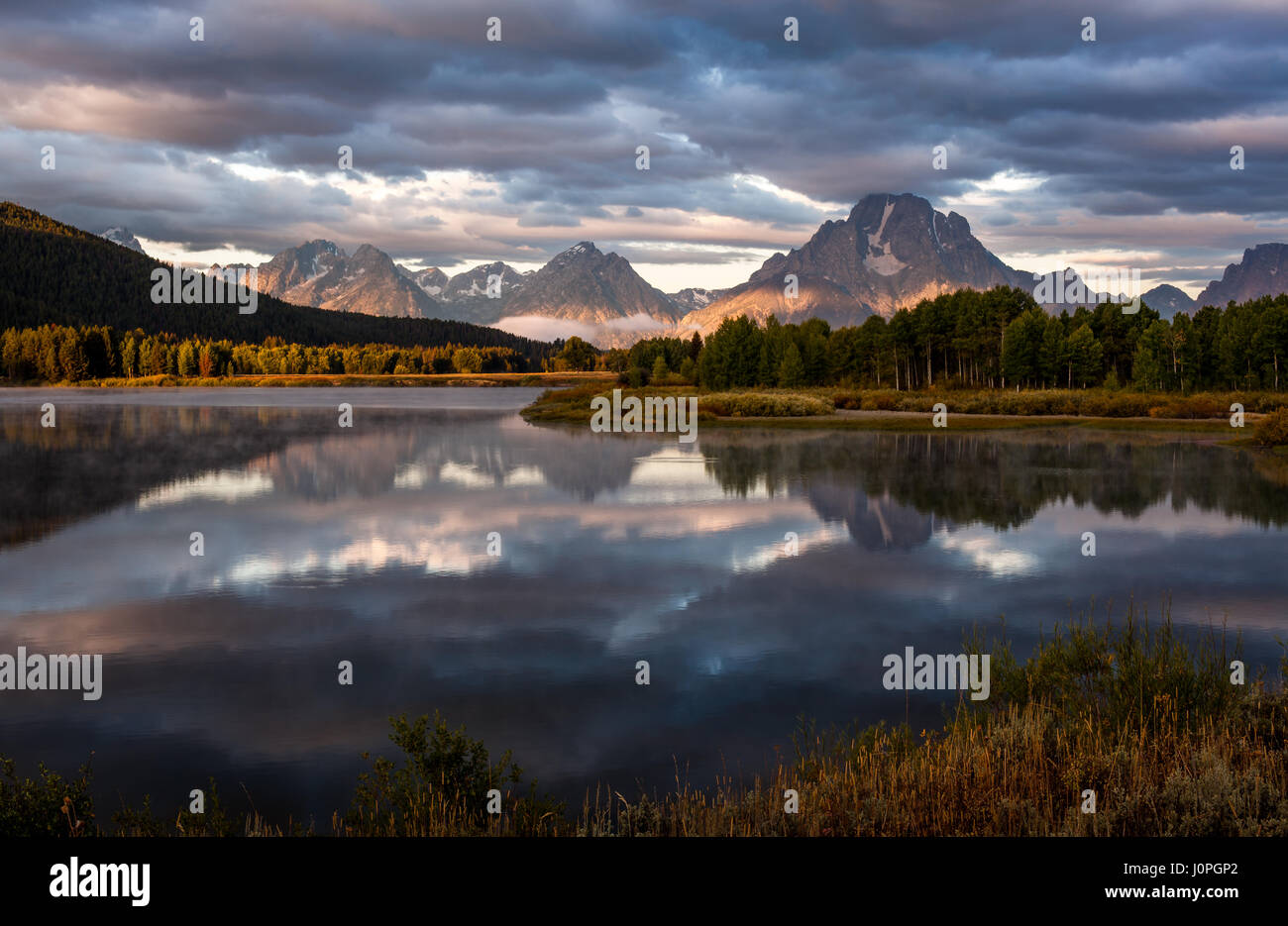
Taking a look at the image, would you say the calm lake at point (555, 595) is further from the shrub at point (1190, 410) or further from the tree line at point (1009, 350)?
the tree line at point (1009, 350)

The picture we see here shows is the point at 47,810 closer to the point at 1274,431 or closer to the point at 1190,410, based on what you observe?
the point at 1274,431

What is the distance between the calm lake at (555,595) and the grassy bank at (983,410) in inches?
1419

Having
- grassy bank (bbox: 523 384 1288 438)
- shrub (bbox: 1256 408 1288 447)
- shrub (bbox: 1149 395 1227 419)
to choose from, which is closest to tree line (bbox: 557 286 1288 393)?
grassy bank (bbox: 523 384 1288 438)

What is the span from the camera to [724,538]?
32.1 m

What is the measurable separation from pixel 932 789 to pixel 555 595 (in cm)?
1433

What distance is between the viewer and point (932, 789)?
11109 millimetres

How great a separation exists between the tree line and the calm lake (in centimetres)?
8167

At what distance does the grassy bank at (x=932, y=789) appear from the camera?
33.8 ft

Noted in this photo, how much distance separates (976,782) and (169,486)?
4367 centimetres

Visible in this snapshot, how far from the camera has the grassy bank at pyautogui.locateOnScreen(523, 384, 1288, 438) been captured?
87875mm

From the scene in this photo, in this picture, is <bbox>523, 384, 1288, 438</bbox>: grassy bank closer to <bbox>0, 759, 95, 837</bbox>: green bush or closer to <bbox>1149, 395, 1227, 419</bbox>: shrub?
<bbox>1149, 395, 1227, 419</bbox>: shrub

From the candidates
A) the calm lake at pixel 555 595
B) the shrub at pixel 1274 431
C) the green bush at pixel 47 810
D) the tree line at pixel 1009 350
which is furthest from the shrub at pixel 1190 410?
the green bush at pixel 47 810
